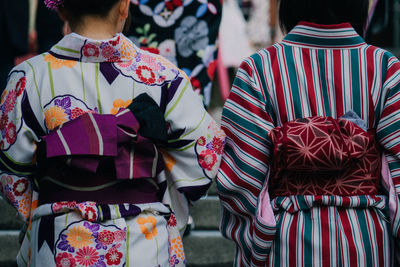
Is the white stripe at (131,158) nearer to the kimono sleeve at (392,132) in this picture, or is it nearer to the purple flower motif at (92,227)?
the purple flower motif at (92,227)

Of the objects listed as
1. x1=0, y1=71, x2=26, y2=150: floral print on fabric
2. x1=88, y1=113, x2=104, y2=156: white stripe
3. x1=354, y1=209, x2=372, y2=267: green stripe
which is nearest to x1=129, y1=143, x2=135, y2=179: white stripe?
x1=88, y1=113, x2=104, y2=156: white stripe

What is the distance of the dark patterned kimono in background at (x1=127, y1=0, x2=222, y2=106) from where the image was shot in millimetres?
3973

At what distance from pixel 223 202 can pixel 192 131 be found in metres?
0.37

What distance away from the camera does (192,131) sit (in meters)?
2.56

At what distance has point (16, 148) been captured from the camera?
2.45 m

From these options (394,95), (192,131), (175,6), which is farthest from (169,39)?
(394,95)

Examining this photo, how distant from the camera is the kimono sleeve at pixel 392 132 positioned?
8.21 feet

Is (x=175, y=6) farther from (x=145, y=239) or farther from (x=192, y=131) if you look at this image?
(x=145, y=239)

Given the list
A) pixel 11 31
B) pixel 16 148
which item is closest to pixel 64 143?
pixel 16 148

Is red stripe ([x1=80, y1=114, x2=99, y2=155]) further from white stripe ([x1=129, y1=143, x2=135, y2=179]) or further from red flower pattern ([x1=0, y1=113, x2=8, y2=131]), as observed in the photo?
red flower pattern ([x1=0, y1=113, x2=8, y2=131])

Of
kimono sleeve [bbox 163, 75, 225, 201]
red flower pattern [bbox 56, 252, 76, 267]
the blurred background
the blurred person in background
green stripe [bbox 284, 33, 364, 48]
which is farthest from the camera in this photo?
the blurred person in background

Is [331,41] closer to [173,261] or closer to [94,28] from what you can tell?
[94,28]

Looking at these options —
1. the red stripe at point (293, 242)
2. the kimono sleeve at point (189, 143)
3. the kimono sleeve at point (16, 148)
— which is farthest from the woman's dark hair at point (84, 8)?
the red stripe at point (293, 242)

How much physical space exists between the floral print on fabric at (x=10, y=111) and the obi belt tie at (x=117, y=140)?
0.16 meters
